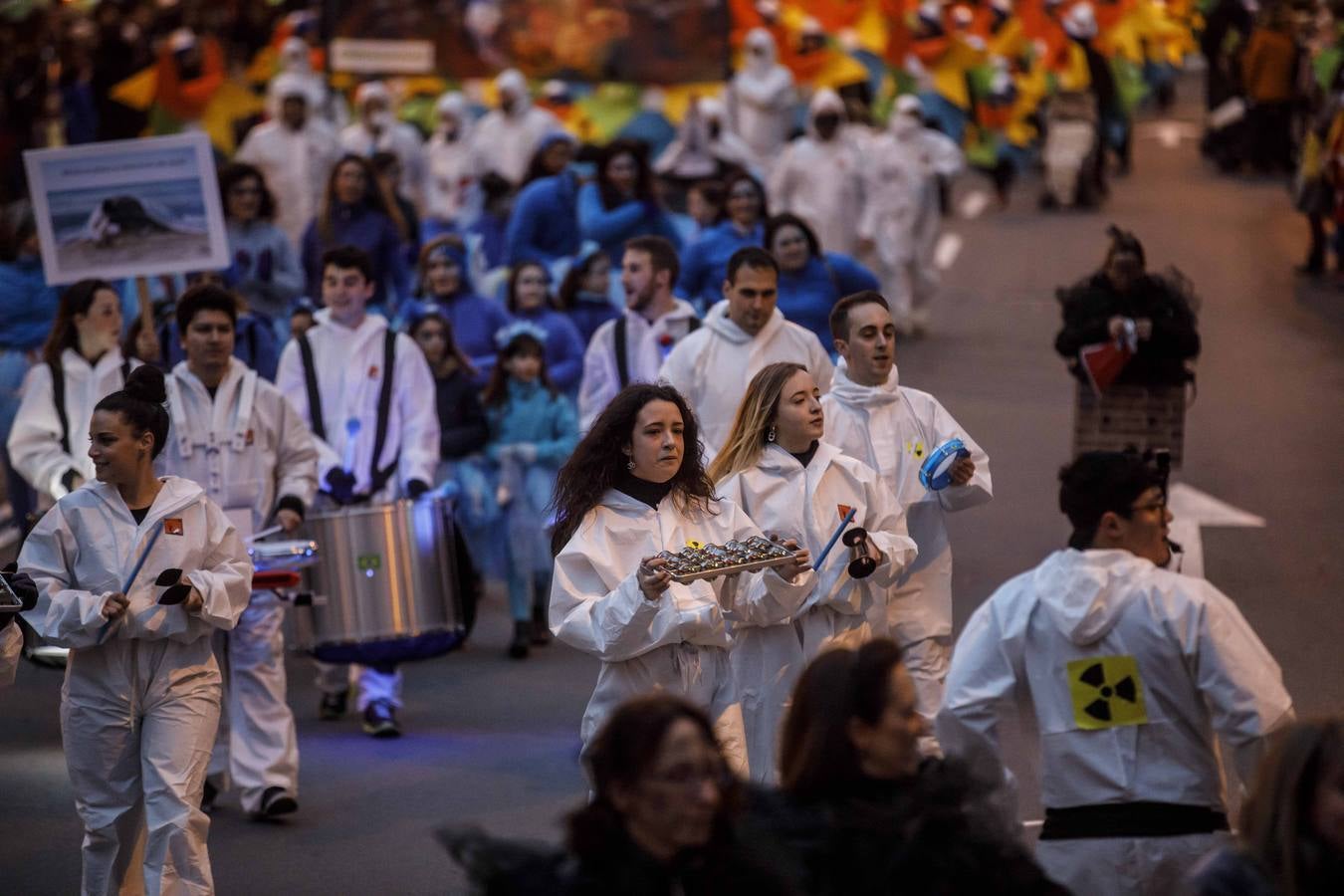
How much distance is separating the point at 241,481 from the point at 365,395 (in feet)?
3.88

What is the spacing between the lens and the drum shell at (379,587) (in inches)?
376

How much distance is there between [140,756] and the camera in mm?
7539

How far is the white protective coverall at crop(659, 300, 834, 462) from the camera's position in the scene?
9734mm

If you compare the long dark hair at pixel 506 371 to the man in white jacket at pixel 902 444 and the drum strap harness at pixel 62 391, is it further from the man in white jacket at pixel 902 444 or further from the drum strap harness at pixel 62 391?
the man in white jacket at pixel 902 444

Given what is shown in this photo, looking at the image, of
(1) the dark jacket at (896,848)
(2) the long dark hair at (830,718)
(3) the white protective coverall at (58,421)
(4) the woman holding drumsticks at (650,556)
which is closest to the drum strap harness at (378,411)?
Answer: (3) the white protective coverall at (58,421)

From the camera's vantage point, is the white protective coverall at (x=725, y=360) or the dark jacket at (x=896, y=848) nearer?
the dark jacket at (x=896, y=848)

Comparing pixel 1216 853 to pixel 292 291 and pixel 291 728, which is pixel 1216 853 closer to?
pixel 291 728

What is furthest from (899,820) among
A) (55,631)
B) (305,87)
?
(305,87)

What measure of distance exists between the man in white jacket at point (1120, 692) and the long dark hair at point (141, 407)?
3.01 meters

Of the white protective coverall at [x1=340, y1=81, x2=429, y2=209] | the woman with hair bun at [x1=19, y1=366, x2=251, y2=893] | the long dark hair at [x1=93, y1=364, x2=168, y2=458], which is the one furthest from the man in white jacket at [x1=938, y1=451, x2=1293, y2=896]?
the white protective coverall at [x1=340, y1=81, x2=429, y2=209]

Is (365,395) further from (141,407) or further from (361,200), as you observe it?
(361,200)

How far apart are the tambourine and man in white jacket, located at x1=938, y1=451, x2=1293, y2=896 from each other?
1.96 metres

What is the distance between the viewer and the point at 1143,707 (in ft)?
19.2

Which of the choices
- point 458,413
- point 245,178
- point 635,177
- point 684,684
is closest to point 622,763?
point 684,684
